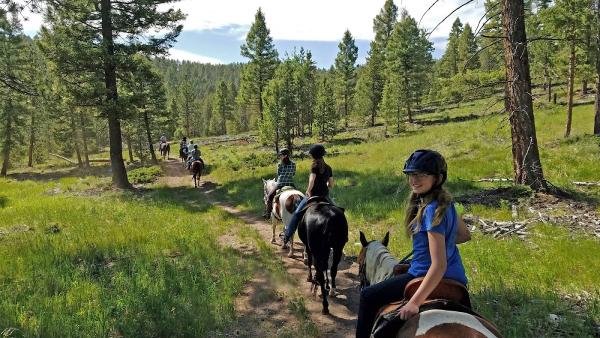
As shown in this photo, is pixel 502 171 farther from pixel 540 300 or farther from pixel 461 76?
pixel 540 300

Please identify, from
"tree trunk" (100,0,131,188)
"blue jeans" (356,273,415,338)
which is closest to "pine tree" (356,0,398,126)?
"tree trunk" (100,0,131,188)

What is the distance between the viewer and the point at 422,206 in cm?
337

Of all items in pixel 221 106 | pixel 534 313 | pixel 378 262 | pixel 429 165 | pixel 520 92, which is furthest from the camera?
pixel 221 106

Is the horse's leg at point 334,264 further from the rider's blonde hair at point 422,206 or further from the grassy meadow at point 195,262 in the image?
the rider's blonde hair at point 422,206

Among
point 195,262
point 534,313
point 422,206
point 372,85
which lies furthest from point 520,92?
point 372,85

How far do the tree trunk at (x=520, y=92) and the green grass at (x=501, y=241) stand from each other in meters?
0.58

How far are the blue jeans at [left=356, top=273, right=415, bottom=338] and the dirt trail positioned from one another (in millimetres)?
2422

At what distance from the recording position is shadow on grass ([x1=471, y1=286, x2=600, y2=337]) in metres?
5.25

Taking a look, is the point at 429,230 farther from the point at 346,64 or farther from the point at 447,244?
the point at 346,64

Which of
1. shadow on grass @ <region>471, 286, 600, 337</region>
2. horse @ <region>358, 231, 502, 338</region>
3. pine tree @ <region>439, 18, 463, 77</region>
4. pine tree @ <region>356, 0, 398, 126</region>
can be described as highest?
pine tree @ <region>439, 18, 463, 77</region>

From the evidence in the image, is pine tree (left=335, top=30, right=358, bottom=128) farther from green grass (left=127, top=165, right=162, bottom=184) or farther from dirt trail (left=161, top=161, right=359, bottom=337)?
dirt trail (left=161, top=161, right=359, bottom=337)

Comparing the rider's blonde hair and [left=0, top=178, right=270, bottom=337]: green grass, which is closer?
the rider's blonde hair

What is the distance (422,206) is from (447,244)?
406 millimetres

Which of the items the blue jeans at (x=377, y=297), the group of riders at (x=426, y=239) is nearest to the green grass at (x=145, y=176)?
the blue jeans at (x=377, y=297)
